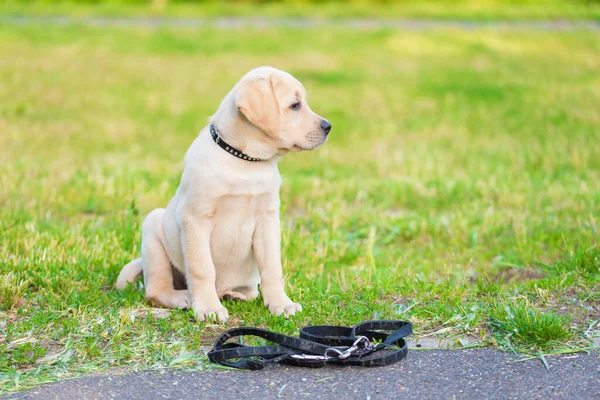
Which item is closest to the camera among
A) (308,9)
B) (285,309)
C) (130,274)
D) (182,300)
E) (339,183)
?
(285,309)

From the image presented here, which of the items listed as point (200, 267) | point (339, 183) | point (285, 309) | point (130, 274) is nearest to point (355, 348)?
Answer: point (285, 309)

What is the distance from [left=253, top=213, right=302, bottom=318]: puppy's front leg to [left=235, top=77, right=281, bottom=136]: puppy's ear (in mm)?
489

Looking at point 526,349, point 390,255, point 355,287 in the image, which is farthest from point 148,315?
point 390,255

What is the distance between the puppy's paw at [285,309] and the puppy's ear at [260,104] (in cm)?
91

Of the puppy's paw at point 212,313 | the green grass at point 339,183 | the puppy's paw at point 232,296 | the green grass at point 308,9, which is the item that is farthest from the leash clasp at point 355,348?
the green grass at point 308,9

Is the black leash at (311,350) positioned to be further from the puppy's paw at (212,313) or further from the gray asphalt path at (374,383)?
the puppy's paw at (212,313)

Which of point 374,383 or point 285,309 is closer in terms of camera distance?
point 374,383

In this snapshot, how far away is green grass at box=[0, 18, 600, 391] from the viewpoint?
4.10 metres

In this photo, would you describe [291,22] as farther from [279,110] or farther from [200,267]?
[200,267]

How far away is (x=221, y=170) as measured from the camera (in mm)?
4035

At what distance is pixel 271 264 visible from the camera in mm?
4227

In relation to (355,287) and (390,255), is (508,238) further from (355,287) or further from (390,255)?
(355,287)

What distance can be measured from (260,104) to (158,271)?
113cm

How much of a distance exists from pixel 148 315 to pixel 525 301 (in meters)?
2.03
